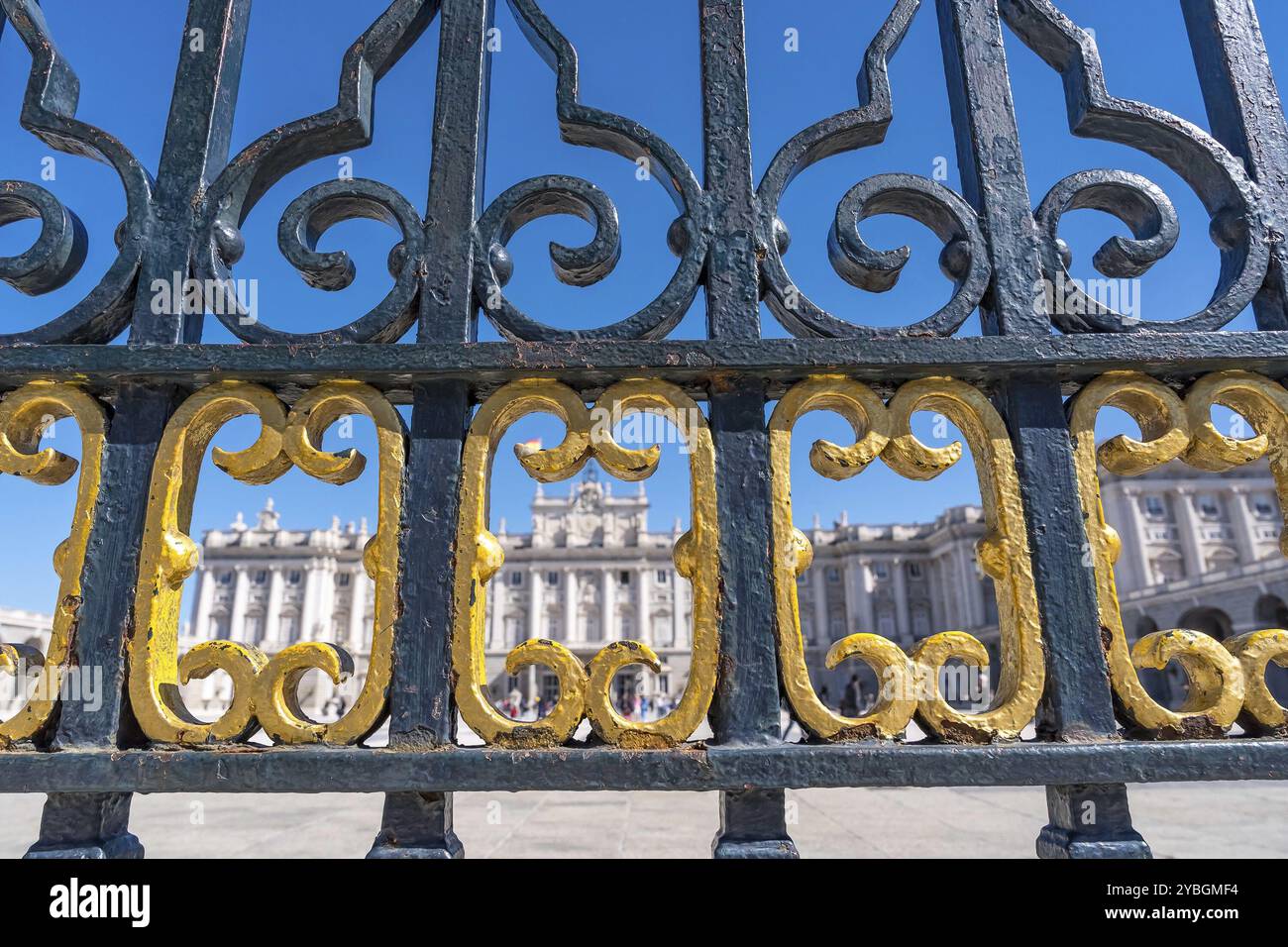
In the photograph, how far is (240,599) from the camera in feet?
185

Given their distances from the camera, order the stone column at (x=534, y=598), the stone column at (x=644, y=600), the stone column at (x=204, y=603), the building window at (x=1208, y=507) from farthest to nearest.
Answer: the stone column at (x=644, y=600) → the stone column at (x=534, y=598) → the stone column at (x=204, y=603) → the building window at (x=1208, y=507)

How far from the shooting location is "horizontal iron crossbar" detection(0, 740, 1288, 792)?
125 centimetres

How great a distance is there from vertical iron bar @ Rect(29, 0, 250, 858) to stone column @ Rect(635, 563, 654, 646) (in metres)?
56.8

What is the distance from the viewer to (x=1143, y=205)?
1.59m

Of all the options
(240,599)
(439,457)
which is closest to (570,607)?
(240,599)

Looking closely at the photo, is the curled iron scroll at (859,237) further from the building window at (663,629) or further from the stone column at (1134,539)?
the building window at (663,629)

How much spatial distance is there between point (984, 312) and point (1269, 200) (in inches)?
25.9

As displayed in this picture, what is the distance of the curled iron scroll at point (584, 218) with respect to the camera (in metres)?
1.47

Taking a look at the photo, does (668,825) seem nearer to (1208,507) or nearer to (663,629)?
(1208,507)

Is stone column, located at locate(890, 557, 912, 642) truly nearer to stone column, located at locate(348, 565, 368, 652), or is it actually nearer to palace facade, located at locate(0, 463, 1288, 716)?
palace facade, located at locate(0, 463, 1288, 716)

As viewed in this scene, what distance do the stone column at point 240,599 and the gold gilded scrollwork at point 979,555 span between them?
6300cm

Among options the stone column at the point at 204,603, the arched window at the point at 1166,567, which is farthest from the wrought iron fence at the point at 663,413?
the stone column at the point at 204,603

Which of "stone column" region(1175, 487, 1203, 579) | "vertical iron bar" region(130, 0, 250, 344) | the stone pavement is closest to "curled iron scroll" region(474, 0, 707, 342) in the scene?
"vertical iron bar" region(130, 0, 250, 344)
